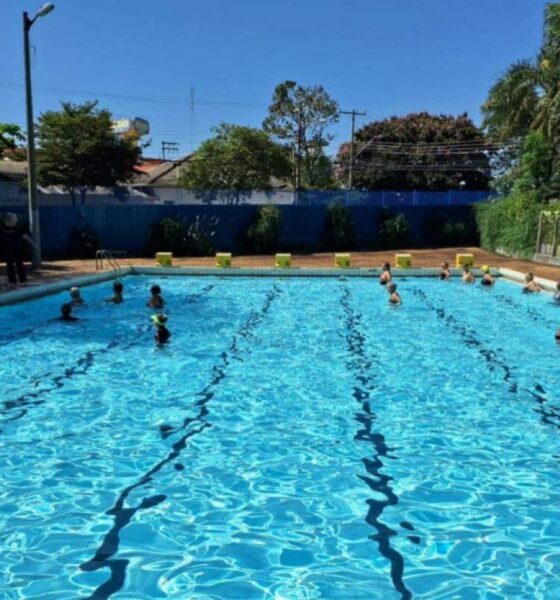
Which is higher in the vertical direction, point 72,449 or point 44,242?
point 44,242

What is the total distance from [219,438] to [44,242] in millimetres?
20886

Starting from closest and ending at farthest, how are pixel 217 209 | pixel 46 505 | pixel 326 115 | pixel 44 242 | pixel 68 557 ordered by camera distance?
pixel 68 557
pixel 46 505
pixel 44 242
pixel 217 209
pixel 326 115

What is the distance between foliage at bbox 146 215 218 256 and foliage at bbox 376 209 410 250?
8310mm

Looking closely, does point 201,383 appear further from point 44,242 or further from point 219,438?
point 44,242

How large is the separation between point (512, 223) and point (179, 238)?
1386 centimetres

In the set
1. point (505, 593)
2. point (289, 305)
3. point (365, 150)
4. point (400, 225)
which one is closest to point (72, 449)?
point (505, 593)

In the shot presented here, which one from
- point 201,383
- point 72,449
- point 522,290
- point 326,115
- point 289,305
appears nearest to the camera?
point 72,449

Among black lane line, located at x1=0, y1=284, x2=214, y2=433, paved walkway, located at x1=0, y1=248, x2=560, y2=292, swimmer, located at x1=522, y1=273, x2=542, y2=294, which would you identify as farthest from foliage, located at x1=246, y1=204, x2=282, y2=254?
black lane line, located at x1=0, y1=284, x2=214, y2=433

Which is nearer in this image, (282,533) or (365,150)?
(282,533)

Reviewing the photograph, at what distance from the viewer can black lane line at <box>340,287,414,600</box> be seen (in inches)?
166

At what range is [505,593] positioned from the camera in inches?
151

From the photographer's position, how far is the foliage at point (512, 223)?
23141mm

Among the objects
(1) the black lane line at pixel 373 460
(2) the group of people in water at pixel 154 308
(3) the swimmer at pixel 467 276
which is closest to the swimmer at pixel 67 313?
(2) the group of people in water at pixel 154 308

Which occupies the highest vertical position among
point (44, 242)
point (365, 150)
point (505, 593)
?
point (365, 150)
